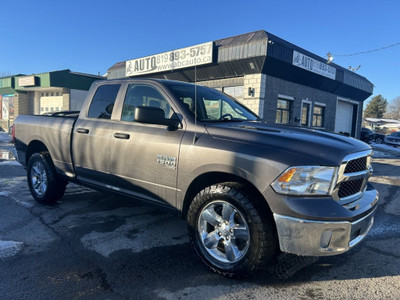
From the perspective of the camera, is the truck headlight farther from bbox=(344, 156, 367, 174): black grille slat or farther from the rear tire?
the rear tire

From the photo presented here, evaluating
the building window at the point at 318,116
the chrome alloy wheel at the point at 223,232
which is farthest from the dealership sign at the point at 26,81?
the chrome alloy wheel at the point at 223,232

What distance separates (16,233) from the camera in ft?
12.2

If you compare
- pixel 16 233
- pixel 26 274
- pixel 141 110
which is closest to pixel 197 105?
pixel 141 110

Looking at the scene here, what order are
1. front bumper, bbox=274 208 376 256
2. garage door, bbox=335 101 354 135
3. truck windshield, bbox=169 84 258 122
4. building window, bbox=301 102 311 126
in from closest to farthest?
front bumper, bbox=274 208 376 256, truck windshield, bbox=169 84 258 122, building window, bbox=301 102 311 126, garage door, bbox=335 101 354 135

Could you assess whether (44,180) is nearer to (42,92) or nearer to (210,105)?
(210,105)

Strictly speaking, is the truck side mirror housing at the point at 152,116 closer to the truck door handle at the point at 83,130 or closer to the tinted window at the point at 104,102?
the tinted window at the point at 104,102

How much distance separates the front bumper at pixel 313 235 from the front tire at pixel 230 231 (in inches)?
6.6

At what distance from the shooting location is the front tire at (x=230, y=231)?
2568 mm

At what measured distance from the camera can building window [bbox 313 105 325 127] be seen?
1927 centimetres

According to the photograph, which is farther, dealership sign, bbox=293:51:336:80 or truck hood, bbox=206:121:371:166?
dealership sign, bbox=293:51:336:80

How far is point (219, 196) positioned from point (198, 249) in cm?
61

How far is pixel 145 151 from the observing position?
336cm

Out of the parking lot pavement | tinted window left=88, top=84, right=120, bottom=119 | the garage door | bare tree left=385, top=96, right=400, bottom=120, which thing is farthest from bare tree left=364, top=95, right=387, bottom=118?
tinted window left=88, top=84, right=120, bottom=119

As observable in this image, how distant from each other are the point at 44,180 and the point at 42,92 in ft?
81.7
